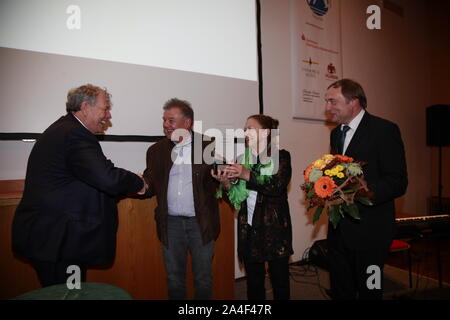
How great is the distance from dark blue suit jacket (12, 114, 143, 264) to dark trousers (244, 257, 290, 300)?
1025mm

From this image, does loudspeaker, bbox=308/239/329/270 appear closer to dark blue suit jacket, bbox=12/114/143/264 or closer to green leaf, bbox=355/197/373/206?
green leaf, bbox=355/197/373/206

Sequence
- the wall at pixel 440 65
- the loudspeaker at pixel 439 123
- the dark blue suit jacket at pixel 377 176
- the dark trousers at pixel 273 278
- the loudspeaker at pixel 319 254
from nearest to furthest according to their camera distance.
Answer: the dark blue suit jacket at pixel 377 176 → the dark trousers at pixel 273 278 → the loudspeaker at pixel 319 254 → the loudspeaker at pixel 439 123 → the wall at pixel 440 65

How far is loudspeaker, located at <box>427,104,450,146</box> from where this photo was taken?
15.6ft

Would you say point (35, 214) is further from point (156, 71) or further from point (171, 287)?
point (156, 71)

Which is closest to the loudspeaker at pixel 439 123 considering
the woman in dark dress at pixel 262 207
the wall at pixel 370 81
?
the wall at pixel 370 81

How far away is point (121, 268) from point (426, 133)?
5980 millimetres

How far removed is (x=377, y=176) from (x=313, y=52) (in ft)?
8.66

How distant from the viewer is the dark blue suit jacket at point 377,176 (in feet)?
5.14

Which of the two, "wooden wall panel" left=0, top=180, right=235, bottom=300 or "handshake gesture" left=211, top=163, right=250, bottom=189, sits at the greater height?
"handshake gesture" left=211, top=163, right=250, bottom=189

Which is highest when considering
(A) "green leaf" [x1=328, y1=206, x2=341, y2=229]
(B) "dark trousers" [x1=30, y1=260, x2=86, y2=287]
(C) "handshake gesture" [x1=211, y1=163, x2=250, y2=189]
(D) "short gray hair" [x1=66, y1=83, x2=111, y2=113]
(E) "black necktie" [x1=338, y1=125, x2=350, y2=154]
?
(D) "short gray hair" [x1=66, y1=83, x2=111, y2=113]

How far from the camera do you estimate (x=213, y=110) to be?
2785mm

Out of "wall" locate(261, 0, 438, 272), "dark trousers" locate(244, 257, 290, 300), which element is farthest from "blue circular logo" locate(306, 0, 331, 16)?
"dark trousers" locate(244, 257, 290, 300)

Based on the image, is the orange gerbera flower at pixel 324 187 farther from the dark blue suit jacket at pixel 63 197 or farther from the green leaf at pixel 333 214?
the dark blue suit jacket at pixel 63 197

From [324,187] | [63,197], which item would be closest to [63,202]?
[63,197]
